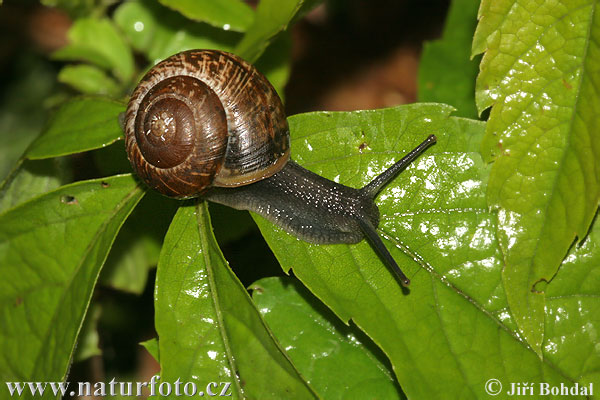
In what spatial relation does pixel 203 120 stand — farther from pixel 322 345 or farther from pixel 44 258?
pixel 322 345

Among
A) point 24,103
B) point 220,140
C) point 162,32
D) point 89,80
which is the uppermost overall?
point 24,103

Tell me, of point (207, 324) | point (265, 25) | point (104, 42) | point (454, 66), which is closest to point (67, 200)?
point (207, 324)

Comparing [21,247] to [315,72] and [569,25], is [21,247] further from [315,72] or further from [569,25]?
[315,72]

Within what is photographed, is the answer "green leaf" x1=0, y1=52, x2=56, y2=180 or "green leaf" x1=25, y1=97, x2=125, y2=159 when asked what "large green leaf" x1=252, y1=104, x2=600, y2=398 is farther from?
"green leaf" x1=0, y1=52, x2=56, y2=180

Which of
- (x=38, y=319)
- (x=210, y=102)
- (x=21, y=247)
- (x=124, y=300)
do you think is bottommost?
(x=38, y=319)

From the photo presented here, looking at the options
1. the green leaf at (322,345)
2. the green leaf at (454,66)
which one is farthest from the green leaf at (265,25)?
the green leaf at (322,345)

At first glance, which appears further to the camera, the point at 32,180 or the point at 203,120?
the point at 32,180

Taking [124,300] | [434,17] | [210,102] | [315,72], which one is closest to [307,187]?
[210,102]
